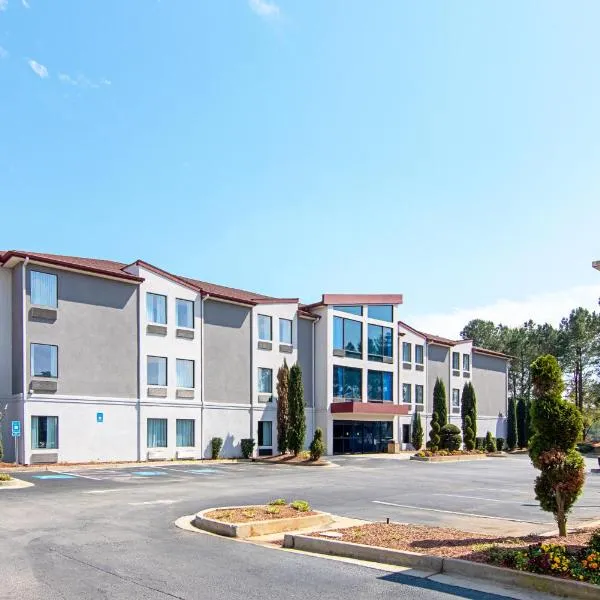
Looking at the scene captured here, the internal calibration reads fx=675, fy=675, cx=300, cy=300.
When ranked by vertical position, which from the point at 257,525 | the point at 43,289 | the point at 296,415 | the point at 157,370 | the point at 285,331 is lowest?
the point at 296,415

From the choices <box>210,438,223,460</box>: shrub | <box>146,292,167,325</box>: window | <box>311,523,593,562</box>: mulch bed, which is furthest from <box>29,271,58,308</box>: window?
<box>311,523,593,562</box>: mulch bed

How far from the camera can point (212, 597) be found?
23.6 ft

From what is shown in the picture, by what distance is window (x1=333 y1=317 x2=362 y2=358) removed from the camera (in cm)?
4316

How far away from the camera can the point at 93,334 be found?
102ft

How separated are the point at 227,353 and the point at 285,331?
4.75m

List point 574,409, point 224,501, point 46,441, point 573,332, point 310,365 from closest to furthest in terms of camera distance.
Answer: point 574,409, point 224,501, point 46,441, point 310,365, point 573,332

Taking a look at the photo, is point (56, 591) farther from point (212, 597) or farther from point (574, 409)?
point (574, 409)

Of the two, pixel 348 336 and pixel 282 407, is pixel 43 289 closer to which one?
pixel 282 407

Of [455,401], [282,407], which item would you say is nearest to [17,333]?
[282,407]

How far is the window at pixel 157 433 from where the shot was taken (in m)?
33.1

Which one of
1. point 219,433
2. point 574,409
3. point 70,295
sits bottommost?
point 219,433

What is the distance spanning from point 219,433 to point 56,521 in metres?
23.7

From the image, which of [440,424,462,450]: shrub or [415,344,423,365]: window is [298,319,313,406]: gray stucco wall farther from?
[415,344,423,365]: window

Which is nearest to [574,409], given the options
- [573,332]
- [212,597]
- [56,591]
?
[212,597]
